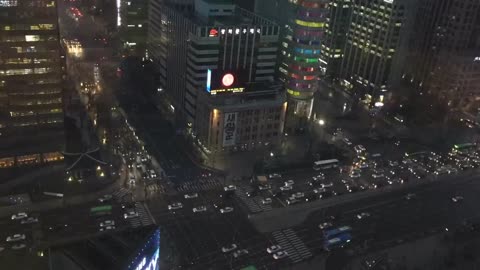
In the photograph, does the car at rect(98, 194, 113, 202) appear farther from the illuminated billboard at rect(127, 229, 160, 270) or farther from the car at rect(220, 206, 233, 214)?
the illuminated billboard at rect(127, 229, 160, 270)

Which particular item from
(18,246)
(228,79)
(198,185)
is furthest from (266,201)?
(18,246)

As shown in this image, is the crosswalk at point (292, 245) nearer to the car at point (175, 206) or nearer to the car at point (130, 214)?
the car at point (175, 206)

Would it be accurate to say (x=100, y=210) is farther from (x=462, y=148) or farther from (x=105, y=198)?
(x=462, y=148)

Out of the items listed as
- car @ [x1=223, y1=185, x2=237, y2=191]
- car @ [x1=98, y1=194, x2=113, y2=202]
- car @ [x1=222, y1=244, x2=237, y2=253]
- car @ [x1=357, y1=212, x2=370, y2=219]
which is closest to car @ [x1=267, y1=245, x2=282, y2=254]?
car @ [x1=222, y1=244, x2=237, y2=253]

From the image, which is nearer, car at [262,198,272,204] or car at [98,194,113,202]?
car at [98,194,113,202]

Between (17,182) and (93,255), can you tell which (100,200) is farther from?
(93,255)
